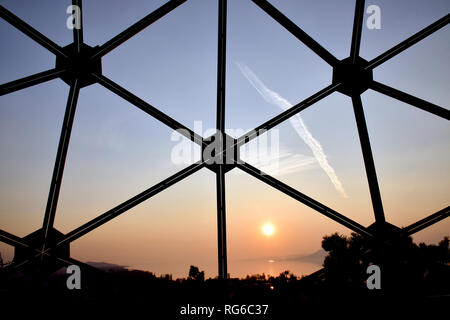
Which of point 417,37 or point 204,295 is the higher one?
point 417,37

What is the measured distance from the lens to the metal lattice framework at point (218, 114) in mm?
5988

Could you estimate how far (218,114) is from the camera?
6684mm

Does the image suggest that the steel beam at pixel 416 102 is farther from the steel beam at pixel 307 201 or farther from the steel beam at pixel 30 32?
the steel beam at pixel 30 32

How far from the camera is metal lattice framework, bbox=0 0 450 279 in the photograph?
5.99 meters

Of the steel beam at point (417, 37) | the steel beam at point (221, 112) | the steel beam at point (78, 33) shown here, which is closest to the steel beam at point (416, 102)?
the steel beam at point (417, 37)

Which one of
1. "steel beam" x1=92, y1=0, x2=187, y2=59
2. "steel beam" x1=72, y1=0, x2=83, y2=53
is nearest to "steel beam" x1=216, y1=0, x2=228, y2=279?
"steel beam" x1=92, y1=0, x2=187, y2=59

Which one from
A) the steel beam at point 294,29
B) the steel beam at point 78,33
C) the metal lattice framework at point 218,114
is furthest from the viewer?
the steel beam at point 294,29

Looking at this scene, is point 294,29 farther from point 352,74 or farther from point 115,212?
point 115,212

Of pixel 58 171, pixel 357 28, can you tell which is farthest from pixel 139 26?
pixel 357 28

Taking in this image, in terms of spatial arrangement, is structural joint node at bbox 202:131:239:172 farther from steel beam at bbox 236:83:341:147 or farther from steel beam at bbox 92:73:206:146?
steel beam at bbox 92:73:206:146

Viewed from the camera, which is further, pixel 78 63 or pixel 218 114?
pixel 218 114
